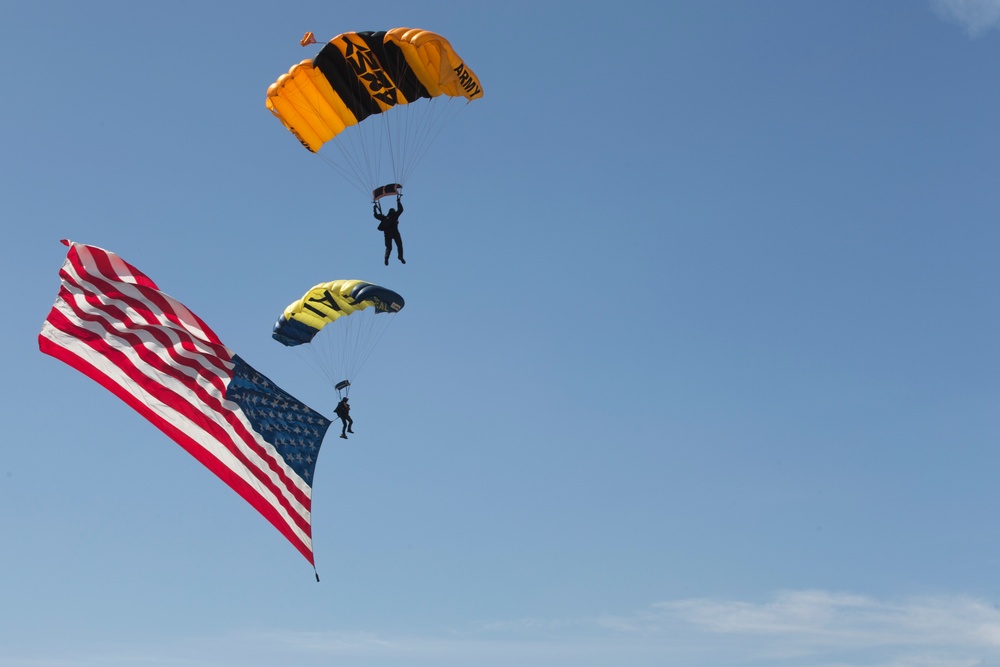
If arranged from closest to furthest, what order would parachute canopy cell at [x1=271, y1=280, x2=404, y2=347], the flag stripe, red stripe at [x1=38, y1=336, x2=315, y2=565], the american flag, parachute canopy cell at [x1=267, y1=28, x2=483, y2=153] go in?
red stripe at [x1=38, y1=336, x2=315, y2=565] → the american flag → the flag stripe → parachute canopy cell at [x1=267, y1=28, x2=483, y2=153] → parachute canopy cell at [x1=271, y1=280, x2=404, y2=347]

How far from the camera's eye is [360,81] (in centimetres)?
2838

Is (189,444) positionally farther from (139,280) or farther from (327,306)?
(327,306)

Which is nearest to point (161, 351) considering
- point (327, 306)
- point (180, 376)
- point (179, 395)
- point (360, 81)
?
point (180, 376)

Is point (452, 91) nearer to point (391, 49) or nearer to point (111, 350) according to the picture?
point (391, 49)

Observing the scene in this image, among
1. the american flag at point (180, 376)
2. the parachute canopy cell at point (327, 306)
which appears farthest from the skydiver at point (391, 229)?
the american flag at point (180, 376)

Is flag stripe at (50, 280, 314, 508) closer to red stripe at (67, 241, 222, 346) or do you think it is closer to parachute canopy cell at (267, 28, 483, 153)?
red stripe at (67, 241, 222, 346)

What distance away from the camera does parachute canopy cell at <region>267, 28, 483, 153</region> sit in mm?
27516

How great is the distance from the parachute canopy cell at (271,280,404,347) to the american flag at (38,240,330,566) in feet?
28.4

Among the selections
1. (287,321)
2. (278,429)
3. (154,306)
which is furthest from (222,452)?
(287,321)

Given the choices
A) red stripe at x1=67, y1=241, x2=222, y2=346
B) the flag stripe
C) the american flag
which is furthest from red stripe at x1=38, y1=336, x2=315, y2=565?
red stripe at x1=67, y1=241, x2=222, y2=346

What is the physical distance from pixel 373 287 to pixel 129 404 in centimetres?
1088

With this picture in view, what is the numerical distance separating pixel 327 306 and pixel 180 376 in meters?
10.8

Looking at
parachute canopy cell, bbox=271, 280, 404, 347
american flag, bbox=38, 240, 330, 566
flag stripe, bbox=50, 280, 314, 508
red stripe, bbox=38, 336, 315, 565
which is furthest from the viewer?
parachute canopy cell, bbox=271, 280, 404, 347

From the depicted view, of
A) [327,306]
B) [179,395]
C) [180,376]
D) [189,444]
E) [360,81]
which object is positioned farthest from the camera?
[327,306]
